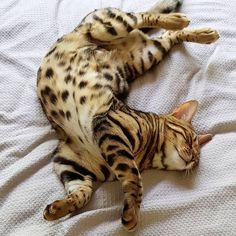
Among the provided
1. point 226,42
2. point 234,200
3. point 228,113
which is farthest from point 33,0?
point 234,200

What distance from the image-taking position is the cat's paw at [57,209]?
4.23 feet

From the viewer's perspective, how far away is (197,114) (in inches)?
61.9

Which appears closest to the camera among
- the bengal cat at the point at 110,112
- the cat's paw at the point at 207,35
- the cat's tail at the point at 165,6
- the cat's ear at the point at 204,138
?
the bengal cat at the point at 110,112

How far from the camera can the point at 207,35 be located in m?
1.71

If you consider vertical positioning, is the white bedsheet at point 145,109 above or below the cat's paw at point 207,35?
below

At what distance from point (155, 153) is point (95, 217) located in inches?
12.3

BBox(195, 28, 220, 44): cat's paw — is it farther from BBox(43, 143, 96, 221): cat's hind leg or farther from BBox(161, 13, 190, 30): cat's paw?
BBox(43, 143, 96, 221): cat's hind leg

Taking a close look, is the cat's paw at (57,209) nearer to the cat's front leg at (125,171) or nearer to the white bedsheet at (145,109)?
the white bedsheet at (145,109)

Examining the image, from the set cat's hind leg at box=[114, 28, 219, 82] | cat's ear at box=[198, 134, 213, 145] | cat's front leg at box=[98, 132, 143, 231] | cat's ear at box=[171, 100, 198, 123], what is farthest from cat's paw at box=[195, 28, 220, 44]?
cat's front leg at box=[98, 132, 143, 231]

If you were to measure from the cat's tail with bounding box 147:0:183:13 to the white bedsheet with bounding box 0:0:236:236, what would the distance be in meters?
0.04

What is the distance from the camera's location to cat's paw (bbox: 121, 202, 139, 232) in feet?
4.13

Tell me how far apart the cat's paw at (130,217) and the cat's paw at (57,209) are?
0.53 feet

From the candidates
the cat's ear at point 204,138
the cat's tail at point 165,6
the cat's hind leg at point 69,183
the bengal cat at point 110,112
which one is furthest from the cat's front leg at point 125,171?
the cat's tail at point 165,6

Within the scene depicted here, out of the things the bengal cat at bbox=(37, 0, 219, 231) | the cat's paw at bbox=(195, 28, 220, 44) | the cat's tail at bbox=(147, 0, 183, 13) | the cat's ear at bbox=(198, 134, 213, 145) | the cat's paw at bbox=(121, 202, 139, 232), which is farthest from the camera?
the cat's tail at bbox=(147, 0, 183, 13)
